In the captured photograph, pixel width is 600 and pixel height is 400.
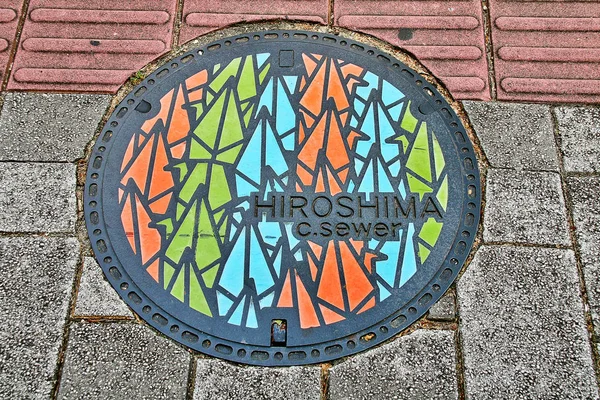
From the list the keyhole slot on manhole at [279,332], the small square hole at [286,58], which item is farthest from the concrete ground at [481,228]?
the small square hole at [286,58]

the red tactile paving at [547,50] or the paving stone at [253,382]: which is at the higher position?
the red tactile paving at [547,50]

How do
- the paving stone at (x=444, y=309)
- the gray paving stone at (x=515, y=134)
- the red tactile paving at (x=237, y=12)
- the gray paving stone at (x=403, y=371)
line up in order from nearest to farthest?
the gray paving stone at (x=403, y=371) < the paving stone at (x=444, y=309) < the gray paving stone at (x=515, y=134) < the red tactile paving at (x=237, y=12)

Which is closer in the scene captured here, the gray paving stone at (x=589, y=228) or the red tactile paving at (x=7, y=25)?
the gray paving stone at (x=589, y=228)

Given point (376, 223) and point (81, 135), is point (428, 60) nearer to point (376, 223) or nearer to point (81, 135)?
point (376, 223)

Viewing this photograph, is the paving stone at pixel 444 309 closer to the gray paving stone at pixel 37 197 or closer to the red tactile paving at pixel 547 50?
the red tactile paving at pixel 547 50

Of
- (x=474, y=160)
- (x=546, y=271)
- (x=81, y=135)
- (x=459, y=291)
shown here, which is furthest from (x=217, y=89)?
(x=546, y=271)

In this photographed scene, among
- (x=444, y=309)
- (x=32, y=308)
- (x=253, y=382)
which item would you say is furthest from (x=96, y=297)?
(x=444, y=309)

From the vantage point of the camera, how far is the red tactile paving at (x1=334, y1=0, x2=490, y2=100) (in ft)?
8.31

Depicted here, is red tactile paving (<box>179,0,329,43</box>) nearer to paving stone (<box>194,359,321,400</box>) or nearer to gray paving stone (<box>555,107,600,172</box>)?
gray paving stone (<box>555,107,600,172</box>)

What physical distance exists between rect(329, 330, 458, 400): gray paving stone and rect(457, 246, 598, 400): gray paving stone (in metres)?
0.08

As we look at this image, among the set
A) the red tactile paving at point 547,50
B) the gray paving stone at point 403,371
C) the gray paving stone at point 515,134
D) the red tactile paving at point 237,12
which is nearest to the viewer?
the gray paving stone at point 403,371

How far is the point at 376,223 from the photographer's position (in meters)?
2.21

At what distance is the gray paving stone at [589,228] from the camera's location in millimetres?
2111

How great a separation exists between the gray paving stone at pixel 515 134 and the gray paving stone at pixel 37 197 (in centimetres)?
175
